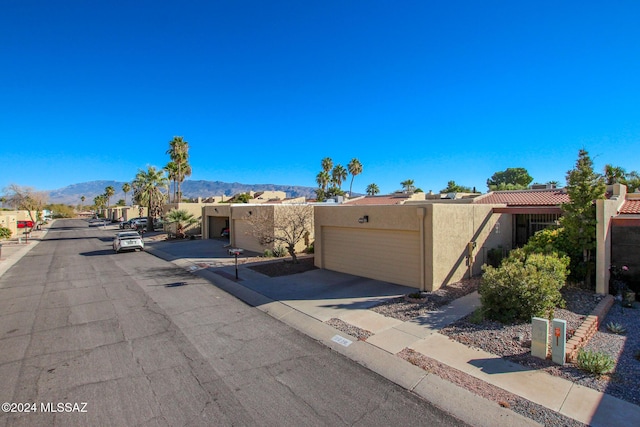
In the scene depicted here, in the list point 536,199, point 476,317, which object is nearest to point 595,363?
point 476,317

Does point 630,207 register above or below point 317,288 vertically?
above

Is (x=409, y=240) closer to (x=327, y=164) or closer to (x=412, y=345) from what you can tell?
(x=412, y=345)

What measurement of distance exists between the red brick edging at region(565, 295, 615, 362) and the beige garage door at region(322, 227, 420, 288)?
4782 mm

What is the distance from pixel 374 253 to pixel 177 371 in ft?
28.0

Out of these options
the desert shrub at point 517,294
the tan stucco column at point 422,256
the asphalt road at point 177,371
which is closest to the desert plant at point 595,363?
the desert shrub at point 517,294

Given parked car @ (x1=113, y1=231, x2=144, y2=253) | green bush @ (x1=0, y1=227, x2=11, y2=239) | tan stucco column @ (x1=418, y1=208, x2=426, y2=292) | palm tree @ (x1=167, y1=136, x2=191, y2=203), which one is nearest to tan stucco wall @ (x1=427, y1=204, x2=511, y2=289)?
tan stucco column @ (x1=418, y1=208, x2=426, y2=292)

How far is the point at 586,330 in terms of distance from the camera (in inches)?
272

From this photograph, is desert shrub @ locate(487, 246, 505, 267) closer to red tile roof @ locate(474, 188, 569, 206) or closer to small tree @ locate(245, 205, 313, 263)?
red tile roof @ locate(474, 188, 569, 206)

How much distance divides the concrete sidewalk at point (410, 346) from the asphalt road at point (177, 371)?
0.42 meters

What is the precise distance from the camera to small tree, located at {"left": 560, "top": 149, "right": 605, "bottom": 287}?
10.3 meters

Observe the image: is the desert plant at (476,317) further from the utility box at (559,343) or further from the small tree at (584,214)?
the small tree at (584,214)

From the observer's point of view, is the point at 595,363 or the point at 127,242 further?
the point at 127,242

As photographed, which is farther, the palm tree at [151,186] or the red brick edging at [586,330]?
the palm tree at [151,186]

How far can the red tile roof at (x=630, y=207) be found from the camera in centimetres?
1140
